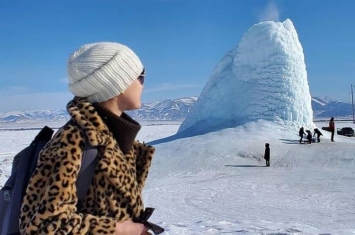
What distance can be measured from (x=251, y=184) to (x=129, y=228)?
43.0 ft

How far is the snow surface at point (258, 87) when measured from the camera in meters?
24.8

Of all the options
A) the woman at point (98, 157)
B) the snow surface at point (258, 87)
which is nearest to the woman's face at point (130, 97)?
the woman at point (98, 157)

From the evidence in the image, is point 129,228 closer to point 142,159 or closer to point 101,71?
point 142,159

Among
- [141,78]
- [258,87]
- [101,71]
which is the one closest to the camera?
[101,71]

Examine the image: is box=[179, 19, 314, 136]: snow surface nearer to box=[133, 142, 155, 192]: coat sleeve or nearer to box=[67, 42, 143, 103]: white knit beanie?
box=[133, 142, 155, 192]: coat sleeve

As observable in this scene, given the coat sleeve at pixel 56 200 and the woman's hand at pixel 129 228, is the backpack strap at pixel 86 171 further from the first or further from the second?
the woman's hand at pixel 129 228

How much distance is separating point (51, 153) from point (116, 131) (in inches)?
13.3

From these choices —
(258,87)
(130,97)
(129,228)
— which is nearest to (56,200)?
(129,228)

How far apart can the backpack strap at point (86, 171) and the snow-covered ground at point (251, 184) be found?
17.7ft

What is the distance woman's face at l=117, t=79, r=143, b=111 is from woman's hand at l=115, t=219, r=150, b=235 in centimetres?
53

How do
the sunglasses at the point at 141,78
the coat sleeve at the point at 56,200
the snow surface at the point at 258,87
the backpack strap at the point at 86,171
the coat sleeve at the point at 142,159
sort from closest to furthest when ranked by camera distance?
the coat sleeve at the point at 56,200
the backpack strap at the point at 86,171
the sunglasses at the point at 141,78
the coat sleeve at the point at 142,159
the snow surface at the point at 258,87

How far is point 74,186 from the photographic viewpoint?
68.9 inches

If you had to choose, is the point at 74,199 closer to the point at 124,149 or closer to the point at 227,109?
the point at 124,149

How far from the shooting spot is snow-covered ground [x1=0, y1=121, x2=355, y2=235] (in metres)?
8.86
